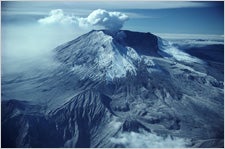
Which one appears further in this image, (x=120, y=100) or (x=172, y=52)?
(x=172, y=52)

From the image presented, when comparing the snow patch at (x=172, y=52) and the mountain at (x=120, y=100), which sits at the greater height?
the snow patch at (x=172, y=52)

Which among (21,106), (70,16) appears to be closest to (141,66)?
(70,16)

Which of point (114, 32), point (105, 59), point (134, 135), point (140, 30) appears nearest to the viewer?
point (134, 135)

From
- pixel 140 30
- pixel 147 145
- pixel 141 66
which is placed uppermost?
pixel 140 30

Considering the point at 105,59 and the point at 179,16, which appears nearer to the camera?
the point at 179,16

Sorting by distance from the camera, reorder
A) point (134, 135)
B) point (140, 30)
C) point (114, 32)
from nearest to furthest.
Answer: point (134, 135) → point (140, 30) → point (114, 32)

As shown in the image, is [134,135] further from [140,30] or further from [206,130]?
[140,30]

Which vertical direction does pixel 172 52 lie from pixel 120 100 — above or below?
above

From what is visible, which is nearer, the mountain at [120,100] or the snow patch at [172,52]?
the mountain at [120,100]
